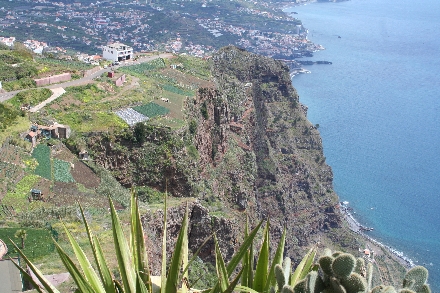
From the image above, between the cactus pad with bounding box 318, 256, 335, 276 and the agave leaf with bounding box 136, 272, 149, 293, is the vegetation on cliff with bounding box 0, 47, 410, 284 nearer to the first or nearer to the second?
the cactus pad with bounding box 318, 256, 335, 276

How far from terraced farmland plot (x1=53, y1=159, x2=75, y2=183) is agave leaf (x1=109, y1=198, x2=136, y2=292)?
16846 millimetres

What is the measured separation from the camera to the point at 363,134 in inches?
3051

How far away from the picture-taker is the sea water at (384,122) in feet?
185

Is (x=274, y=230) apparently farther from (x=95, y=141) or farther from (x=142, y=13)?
(x=142, y=13)

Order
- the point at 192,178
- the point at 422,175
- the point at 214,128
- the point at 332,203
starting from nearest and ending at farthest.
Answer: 1. the point at 192,178
2. the point at 214,128
3. the point at 332,203
4. the point at 422,175

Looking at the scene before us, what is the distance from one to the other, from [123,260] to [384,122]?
83872 mm

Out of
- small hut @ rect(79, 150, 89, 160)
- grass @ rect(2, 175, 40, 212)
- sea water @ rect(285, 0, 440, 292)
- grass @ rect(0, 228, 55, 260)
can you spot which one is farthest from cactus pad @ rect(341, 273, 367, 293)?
sea water @ rect(285, 0, 440, 292)

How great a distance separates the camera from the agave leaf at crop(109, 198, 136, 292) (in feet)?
16.2

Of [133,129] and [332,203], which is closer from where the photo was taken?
[133,129]

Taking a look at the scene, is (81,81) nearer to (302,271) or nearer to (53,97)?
(53,97)

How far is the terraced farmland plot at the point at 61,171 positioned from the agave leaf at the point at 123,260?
55.3 ft

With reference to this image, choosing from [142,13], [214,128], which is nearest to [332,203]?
[214,128]

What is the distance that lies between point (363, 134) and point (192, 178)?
54047mm

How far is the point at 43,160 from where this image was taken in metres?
22.1
